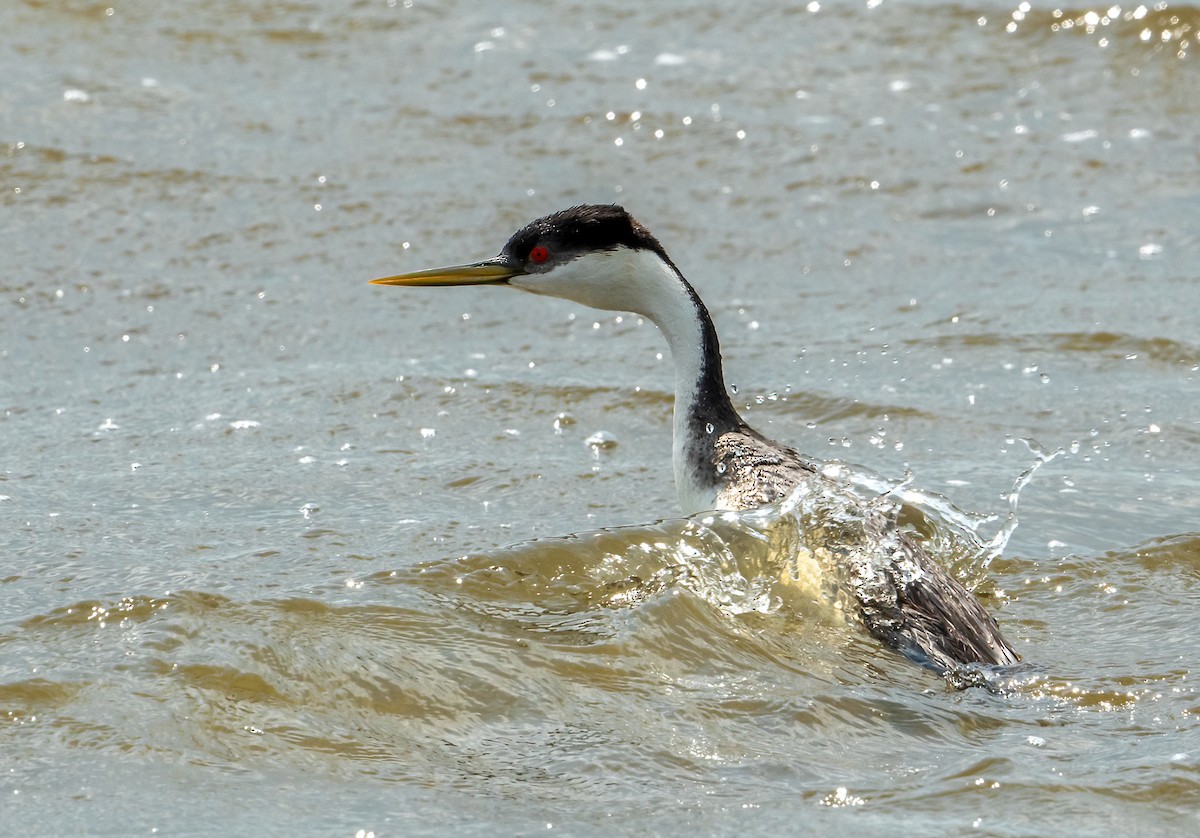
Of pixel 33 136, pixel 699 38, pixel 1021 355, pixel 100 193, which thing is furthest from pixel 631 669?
pixel 699 38

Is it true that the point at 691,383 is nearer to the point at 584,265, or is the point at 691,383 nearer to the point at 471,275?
→ the point at 584,265

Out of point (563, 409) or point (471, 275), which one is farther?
point (563, 409)

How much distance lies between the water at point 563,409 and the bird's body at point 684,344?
0.22m

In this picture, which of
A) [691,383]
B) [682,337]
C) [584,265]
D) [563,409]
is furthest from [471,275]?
[563,409]

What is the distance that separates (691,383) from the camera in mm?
7039

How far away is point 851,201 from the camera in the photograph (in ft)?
36.7

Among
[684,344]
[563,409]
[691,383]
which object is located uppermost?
[684,344]

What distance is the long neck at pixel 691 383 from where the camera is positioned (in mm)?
6926

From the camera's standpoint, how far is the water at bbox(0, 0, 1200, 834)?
5.28 meters

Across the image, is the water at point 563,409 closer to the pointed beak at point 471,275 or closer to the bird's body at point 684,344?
the bird's body at point 684,344

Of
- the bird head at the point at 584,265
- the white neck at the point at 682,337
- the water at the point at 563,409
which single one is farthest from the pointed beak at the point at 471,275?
the water at the point at 563,409

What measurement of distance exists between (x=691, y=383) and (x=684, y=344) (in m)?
0.16

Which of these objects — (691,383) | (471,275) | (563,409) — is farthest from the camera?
(563,409)

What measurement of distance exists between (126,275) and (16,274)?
2.09ft
